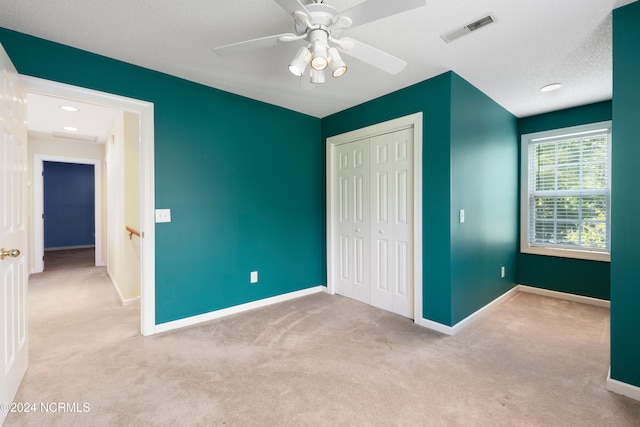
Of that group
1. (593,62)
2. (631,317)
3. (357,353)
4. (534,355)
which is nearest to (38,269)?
(357,353)

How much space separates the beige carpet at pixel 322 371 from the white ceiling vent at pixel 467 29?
2.41 metres

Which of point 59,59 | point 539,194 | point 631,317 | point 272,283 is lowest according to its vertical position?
point 272,283

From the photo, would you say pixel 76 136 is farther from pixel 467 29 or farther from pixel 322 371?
pixel 467 29

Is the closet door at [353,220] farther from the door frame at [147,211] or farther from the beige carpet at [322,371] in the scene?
the door frame at [147,211]

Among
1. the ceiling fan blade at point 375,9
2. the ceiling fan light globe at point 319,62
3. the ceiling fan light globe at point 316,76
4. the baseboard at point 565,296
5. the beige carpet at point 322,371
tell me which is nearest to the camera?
the ceiling fan blade at point 375,9

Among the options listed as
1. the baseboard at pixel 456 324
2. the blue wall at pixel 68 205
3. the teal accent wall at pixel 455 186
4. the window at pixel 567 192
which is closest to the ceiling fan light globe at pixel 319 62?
the teal accent wall at pixel 455 186

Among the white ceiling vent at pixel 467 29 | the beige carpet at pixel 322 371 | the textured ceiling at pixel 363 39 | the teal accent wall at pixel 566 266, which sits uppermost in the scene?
the textured ceiling at pixel 363 39

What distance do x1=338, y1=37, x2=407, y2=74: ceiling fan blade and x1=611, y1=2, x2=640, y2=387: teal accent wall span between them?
140 cm

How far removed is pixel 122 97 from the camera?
2412 mm

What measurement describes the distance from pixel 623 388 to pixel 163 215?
3.63 meters

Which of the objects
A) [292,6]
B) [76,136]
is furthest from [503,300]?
[76,136]

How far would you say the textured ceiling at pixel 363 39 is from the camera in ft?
5.81

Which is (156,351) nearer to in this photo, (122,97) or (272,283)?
(272,283)

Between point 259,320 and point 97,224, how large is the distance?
489cm
